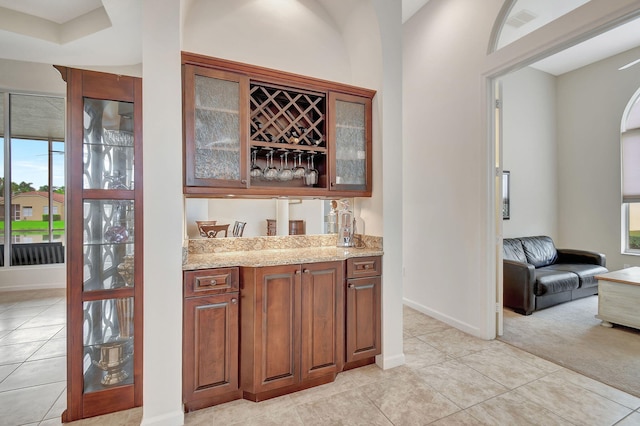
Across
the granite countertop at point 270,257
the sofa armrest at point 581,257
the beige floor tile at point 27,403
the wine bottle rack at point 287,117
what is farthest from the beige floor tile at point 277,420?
the sofa armrest at point 581,257

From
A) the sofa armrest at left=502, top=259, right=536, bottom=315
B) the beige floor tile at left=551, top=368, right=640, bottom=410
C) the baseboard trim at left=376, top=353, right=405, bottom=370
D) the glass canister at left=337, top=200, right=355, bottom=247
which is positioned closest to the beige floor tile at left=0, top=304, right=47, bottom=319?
the glass canister at left=337, top=200, right=355, bottom=247

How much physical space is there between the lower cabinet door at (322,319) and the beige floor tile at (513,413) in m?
0.97

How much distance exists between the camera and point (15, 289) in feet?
15.6

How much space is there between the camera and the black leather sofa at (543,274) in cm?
370

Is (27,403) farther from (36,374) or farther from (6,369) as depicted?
(6,369)

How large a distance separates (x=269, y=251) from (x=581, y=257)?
510 cm

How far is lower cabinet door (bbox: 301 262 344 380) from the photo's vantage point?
7.09 feet

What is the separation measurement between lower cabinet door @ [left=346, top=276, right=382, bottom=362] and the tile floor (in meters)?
0.19

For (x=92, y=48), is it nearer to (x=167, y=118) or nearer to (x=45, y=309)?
(x=167, y=118)

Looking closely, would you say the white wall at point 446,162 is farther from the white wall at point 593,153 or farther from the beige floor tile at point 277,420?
the white wall at point 593,153

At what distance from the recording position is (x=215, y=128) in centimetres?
212

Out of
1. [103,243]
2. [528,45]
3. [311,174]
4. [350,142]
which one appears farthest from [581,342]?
[103,243]

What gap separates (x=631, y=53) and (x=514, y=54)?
3.88m

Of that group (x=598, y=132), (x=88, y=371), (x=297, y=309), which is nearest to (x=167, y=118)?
(x=297, y=309)
